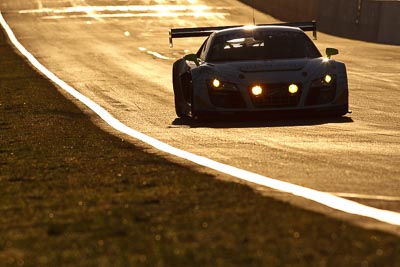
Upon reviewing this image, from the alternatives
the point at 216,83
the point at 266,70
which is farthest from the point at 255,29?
the point at 216,83

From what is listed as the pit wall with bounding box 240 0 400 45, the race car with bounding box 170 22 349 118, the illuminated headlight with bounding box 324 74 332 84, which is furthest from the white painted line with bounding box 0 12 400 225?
the pit wall with bounding box 240 0 400 45

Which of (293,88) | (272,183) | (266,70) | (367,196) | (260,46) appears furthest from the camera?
(260,46)

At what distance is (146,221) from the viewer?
7344mm

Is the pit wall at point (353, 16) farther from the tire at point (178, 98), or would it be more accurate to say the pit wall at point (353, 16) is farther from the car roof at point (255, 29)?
the tire at point (178, 98)

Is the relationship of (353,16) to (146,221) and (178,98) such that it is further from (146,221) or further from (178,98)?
(146,221)

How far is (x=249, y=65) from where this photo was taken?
15.5 metres

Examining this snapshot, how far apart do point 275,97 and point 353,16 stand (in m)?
25.0

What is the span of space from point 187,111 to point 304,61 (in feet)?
5.43

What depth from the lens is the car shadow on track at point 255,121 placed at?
1502cm

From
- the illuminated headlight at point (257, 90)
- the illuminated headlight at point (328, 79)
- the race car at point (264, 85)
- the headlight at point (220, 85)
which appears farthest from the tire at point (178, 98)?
the illuminated headlight at point (328, 79)

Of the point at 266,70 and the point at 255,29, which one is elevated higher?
the point at 255,29

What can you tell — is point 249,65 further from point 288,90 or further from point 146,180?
point 146,180

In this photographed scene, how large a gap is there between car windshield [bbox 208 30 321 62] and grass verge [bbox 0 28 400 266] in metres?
4.81

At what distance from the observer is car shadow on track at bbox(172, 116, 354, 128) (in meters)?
15.0
